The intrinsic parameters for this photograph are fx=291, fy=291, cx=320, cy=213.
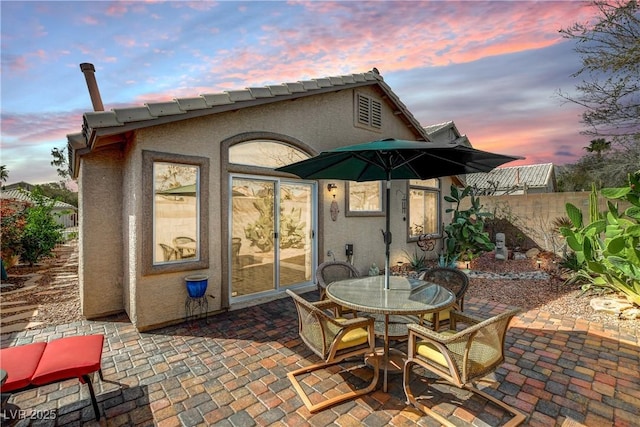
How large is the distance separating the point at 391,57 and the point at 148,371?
8569 millimetres

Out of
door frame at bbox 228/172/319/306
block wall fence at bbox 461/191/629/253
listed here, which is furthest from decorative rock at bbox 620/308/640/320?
door frame at bbox 228/172/319/306

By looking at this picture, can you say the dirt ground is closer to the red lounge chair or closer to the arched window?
the red lounge chair

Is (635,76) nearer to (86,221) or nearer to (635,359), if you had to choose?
(635,359)

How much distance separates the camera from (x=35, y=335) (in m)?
4.90

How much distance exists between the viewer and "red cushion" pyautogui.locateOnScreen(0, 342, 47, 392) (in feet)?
8.32

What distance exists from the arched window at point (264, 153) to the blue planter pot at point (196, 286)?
2356mm

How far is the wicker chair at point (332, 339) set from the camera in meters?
3.11

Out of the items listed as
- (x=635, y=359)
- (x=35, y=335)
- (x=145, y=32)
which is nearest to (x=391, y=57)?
(x=145, y=32)

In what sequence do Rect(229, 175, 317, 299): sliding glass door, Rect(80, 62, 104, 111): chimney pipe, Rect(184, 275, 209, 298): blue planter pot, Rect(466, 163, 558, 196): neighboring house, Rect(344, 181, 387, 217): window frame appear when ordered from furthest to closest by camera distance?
Rect(466, 163, 558, 196): neighboring house
Rect(344, 181, 387, 217): window frame
Rect(229, 175, 317, 299): sliding glass door
Rect(80, 62, 104, 111): chimney pipe
Rect(184, 275, 209, 298): blue planter pot

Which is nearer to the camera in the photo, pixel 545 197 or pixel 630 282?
pixel 630 282

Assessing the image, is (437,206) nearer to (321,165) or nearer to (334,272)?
(334,272)

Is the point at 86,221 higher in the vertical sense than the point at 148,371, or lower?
higher

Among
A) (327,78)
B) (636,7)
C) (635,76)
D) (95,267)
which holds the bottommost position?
(95,267)

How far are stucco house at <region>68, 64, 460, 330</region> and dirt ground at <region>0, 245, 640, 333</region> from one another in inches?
51.7
